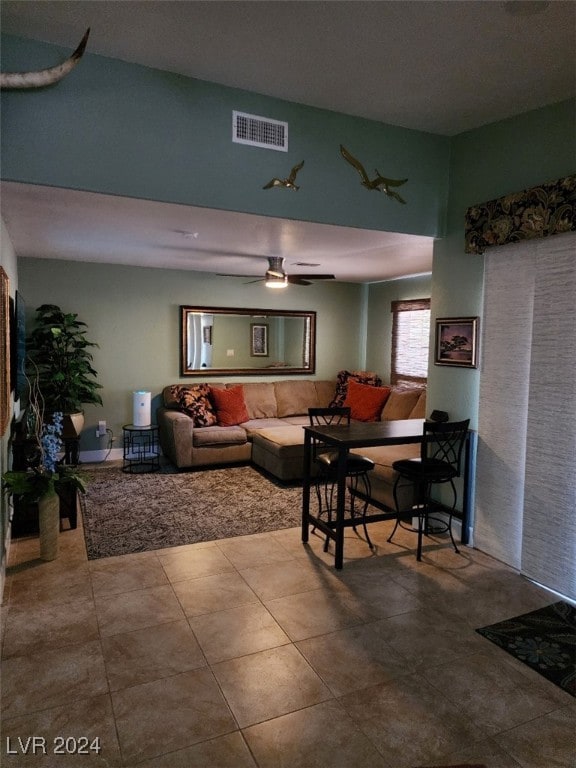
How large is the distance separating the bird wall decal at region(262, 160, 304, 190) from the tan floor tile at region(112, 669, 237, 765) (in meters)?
2.74

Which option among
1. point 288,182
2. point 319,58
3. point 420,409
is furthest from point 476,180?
point 420,409

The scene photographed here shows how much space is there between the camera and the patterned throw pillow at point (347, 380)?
678 centimetres

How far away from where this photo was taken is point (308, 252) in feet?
15.5

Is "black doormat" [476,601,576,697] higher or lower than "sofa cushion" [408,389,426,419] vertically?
lower

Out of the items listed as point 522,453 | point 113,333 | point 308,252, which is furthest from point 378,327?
point 522,453

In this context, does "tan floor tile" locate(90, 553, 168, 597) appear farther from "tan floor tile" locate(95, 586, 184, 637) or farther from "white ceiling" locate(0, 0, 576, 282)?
"white ceiling" locate(0, 0, 576, 282)

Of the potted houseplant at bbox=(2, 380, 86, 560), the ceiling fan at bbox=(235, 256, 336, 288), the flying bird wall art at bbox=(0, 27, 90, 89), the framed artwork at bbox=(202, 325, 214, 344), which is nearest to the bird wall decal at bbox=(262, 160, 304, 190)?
the flying bird wall art at bbox=(0, 27, 90, 89)

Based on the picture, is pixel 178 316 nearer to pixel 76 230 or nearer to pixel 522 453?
pixel 76 230

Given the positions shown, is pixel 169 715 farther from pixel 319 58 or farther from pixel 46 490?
pixel 319 58

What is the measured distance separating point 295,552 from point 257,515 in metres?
0.78

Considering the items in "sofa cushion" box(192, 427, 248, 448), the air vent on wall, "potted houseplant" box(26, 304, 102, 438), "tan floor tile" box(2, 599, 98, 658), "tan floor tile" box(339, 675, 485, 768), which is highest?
the air vent on wall

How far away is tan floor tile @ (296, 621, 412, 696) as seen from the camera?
7.24 ft

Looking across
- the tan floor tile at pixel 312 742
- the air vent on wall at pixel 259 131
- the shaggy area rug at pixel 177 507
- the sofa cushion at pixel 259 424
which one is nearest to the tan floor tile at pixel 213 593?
the shaggy area rug at pixel 177 507

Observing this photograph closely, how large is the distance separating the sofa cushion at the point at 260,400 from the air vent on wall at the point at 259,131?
148 inches
